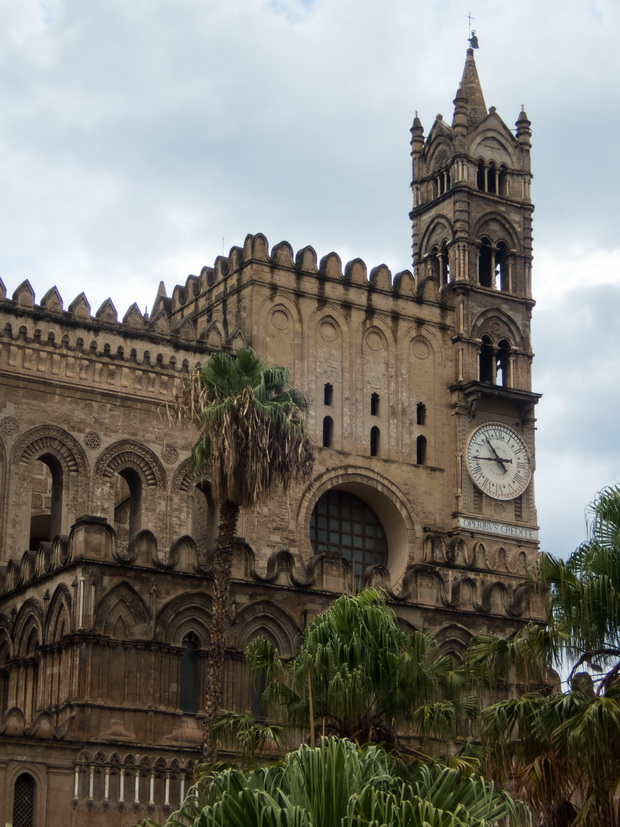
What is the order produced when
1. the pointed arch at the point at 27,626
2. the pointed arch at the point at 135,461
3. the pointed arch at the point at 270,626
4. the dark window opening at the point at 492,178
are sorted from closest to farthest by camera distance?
the pointed arch at the point at 27,626 → the pointed arch at the point at 270,626 → the pointed arch at the point at 135,461 → the dark window opening at the point at 492,178

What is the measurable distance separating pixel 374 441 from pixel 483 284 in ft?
24.5

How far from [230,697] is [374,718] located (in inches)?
445

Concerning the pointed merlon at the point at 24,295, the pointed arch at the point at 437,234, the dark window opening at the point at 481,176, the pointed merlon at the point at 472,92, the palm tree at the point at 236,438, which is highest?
the pointed merlon at the point at 472,92

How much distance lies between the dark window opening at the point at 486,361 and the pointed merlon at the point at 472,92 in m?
7.29

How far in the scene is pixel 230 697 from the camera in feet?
129

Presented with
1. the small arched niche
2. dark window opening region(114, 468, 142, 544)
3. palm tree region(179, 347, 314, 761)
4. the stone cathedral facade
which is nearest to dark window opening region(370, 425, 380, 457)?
the stone cathedral facade

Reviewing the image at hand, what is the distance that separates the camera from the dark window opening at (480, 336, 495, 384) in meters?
52.4

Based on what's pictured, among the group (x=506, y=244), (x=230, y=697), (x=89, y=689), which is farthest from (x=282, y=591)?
(x=506, y=244)

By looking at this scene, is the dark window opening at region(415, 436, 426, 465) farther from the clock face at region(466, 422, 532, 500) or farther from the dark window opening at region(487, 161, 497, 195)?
the dark window opening at region(487, 161, 497, 195)

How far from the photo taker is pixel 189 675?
128ft

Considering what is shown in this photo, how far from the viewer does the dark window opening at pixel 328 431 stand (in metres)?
48.4

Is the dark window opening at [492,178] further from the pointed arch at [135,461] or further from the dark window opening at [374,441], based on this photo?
the pointed arch at [135,461]

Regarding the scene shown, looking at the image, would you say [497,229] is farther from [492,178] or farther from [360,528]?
[360,528]

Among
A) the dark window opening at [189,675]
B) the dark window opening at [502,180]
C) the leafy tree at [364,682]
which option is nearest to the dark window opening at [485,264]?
the dark window opening at [502,180]
